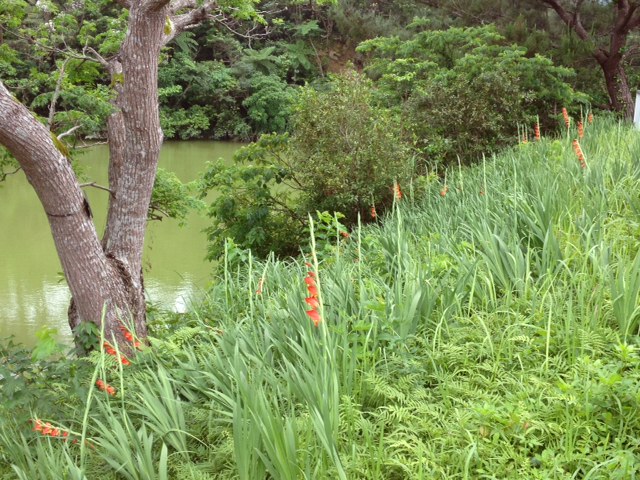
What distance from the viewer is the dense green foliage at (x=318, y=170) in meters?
6.70

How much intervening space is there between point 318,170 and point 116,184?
7.74 ft

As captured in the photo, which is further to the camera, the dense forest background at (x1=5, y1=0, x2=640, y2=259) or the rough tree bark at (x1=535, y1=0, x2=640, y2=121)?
the rough tree bark at (x1=535, y1=0, x2=640, y2=121)

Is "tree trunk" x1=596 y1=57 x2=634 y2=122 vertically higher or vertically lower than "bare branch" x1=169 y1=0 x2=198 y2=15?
lower

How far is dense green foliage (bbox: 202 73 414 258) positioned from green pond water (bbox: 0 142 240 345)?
0.75 m

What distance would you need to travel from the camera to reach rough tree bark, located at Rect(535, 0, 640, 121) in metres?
8.95

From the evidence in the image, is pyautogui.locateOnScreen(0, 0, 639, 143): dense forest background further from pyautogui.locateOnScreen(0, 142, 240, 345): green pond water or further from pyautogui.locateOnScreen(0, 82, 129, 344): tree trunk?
pyautogui.locateOnScreen(0, 82, 129, 344): tree trunk

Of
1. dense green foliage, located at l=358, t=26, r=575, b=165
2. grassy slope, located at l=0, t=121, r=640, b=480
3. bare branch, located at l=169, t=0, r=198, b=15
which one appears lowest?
grassy slope, located at l=0, t=121, r=640, b=480

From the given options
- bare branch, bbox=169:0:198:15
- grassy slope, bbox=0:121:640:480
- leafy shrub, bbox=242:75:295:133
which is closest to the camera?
grassy slope, bbox=0:121:640:480

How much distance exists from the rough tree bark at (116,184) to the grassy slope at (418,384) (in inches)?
54.5

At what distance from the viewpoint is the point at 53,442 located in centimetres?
233

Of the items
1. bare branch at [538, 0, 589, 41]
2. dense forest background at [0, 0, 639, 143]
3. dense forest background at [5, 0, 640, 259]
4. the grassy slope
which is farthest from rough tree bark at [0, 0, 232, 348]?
bare branch at [538, 0, 589, 41]

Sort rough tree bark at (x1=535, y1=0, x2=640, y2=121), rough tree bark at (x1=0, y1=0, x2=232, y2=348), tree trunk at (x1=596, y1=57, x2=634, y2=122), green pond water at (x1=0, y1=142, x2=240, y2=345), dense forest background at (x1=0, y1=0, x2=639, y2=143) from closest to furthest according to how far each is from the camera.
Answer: rough tree bark at (x1=0, y1=0, x2=232, y2=348) < green pond water at (x1=0, y1=142, x2=240, y2=345) < rough tree bark at (x1=535, y1=0, x2=640, y2=121) < tree trunk at (x1=596, y1=57, x2=634, y2=122) < dense forest background at (x1=0, y1=0, x2=639, y2=143)

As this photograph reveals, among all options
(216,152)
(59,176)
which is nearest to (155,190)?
(59,176)

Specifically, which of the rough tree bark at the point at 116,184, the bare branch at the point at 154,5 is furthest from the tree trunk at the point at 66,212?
the bare branch at the point at 154,5
